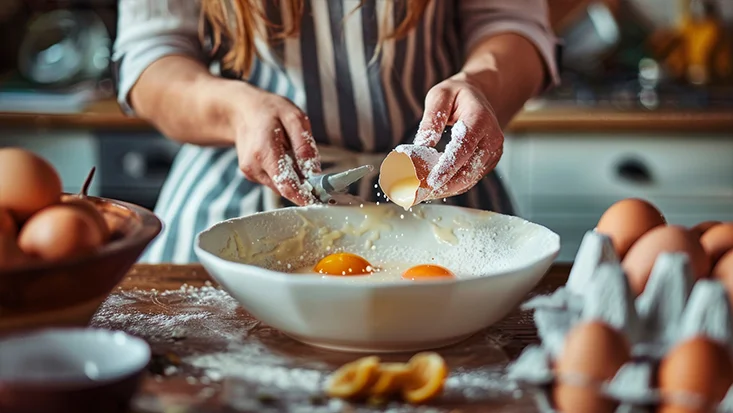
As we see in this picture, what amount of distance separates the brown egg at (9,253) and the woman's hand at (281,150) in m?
0.35

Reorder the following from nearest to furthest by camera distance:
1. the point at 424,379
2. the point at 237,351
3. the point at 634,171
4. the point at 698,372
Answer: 1. the point at 698,372
2. the point at 424,379
3. the point at 237,351
4. the point at 634,171

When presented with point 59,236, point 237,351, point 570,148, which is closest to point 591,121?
point 570,148

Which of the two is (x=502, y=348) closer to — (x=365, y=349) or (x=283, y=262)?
(x=365, y=349)

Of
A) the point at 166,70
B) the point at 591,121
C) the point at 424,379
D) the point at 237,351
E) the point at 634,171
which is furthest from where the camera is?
the point at 634,171

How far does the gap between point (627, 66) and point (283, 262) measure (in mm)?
1918

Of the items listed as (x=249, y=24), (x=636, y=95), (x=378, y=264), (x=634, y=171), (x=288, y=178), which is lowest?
(x=634, y=171)

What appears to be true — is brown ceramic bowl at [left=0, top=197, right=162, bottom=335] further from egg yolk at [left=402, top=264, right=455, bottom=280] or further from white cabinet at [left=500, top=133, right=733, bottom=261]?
white cabinet at [left=500, top=133, right=733, bottom=261]

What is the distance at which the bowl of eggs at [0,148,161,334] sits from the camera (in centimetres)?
69

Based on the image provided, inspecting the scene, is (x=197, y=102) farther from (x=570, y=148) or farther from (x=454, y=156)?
(x=570, y=148)

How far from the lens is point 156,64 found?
133 centimetres

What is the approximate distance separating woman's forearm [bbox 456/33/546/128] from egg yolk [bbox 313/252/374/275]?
0.33 meters

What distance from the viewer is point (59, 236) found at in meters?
0.72

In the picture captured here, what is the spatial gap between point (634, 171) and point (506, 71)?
3.70 feet

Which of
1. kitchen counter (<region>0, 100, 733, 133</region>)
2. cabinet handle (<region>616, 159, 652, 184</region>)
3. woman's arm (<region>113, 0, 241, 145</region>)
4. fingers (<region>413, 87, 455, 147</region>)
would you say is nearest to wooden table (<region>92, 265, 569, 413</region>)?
fingers (<region>413, 87, 455, 147</region>)
